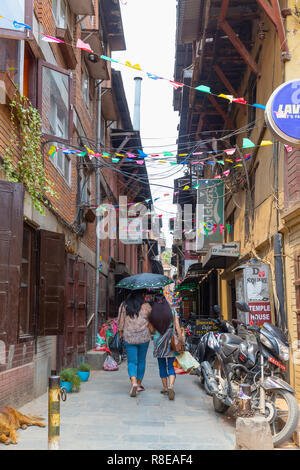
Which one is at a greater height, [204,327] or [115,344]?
[204,327]

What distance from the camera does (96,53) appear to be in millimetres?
14578

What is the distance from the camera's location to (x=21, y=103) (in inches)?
271

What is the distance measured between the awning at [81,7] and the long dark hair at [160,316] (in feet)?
26.4

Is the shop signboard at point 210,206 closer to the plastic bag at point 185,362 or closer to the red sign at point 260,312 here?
the red sign at point 260,312

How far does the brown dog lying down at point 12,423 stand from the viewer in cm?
498

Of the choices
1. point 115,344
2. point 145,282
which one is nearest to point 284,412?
point 145,282

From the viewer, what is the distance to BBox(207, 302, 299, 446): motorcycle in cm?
500

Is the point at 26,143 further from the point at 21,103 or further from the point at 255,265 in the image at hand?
the point at 255,265

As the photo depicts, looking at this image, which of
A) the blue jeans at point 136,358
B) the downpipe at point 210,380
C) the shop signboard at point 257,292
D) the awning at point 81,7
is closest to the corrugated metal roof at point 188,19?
the awning at point 81,7

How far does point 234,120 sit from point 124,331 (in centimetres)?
858

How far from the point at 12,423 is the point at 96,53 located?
39.6 ft

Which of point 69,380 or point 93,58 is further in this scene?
point 93,58

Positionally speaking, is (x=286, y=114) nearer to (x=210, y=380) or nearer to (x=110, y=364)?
(x=210, y=380)
